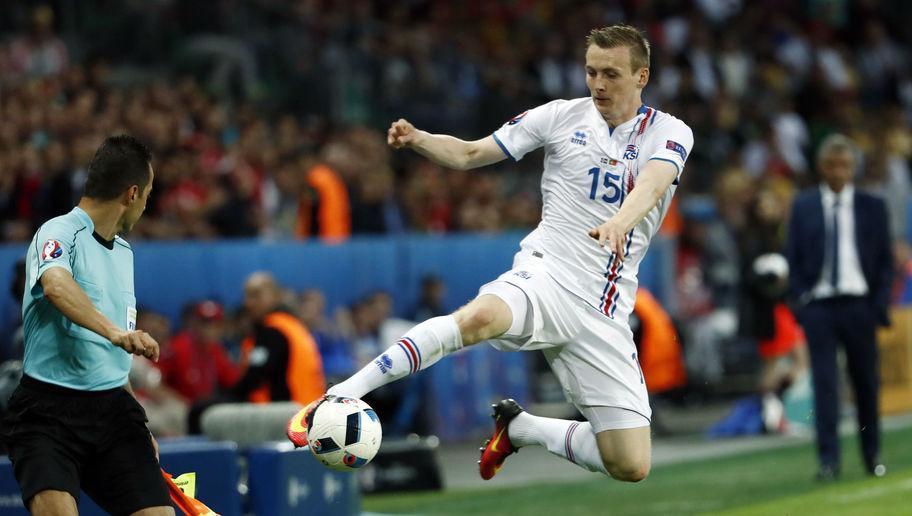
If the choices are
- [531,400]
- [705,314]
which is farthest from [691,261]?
[531,400]

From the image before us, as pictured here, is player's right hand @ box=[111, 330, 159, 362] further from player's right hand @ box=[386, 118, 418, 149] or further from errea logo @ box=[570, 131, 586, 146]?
errea logo @ box=[570, 131, 586, 146]

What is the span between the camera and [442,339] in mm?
7477

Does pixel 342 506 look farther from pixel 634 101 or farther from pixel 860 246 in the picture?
pixel 860 246

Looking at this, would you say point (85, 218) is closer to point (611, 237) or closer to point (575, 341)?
point (611, 237)

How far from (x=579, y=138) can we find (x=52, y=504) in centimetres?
330

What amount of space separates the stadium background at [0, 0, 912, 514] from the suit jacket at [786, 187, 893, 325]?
1.53 meters

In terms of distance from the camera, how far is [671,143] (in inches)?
312

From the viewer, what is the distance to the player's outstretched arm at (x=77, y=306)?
21.5ft

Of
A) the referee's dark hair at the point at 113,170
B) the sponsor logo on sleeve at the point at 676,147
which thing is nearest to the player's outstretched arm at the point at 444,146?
the sponsor logo on sleeve at the point at 676,147

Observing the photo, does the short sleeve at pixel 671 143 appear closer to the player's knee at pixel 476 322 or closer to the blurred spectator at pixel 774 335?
the player's knee at pixel 476 322

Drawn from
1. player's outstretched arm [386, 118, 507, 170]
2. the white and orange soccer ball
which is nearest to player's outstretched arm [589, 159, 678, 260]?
player's outstretched arm [386, 118, 507, 170]

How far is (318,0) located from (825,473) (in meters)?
11.6

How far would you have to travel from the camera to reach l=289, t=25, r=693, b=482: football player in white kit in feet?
25.9

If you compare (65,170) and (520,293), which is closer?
(520,293)
